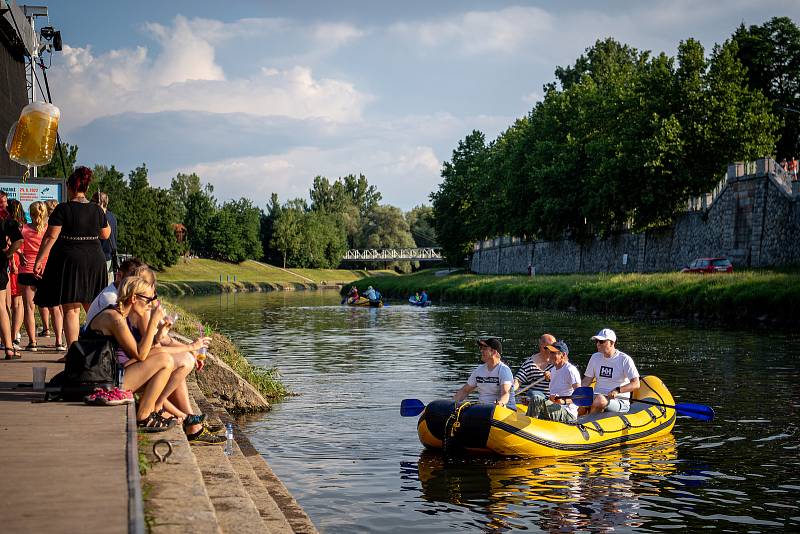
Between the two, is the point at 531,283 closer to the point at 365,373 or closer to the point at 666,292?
the point at 666,292

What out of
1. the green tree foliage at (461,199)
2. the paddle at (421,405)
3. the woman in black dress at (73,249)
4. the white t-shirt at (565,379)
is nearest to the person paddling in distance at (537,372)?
the paddle at (421,405)

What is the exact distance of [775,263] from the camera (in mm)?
40000

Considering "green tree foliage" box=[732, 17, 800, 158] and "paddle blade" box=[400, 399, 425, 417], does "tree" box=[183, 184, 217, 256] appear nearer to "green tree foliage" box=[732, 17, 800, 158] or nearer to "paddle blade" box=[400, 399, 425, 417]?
"green tree foliage" box=[732, 17, 800, 158]

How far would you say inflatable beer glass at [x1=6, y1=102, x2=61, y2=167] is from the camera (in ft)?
47.0

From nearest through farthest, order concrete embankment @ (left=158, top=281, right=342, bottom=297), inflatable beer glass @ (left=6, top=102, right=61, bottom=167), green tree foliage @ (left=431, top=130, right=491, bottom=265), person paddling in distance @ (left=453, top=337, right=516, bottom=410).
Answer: person paddling in distance @ (left=453, top=337, right=516, bottom=410) → inflatable beer glass @ (left=6, top=102, right=61, bottom=167) → concrete embankment @ (left=158, top=281, right=342, bottom=297) → green tree foliage @ (left=431, top=130, right=491, bottom=265)

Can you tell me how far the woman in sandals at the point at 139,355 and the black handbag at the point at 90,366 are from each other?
0.11 meters

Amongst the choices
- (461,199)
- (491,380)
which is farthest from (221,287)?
(491,380)

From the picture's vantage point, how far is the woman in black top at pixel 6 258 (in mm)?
11180

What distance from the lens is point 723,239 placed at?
1752 inches

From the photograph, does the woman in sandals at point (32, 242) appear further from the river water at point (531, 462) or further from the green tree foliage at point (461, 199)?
the green tree foliage at point (461, 199)

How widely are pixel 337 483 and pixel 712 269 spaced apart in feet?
111

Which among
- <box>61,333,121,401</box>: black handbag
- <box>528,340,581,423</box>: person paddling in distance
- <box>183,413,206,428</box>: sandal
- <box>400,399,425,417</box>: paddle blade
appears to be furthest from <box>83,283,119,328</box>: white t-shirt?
<box>528,340,581,423</box>: person paddling in distance

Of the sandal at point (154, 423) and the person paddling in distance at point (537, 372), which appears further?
the person paddling in distance at point (537, 372)

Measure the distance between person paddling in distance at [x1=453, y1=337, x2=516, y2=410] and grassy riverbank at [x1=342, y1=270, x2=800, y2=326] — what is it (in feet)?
68.5
